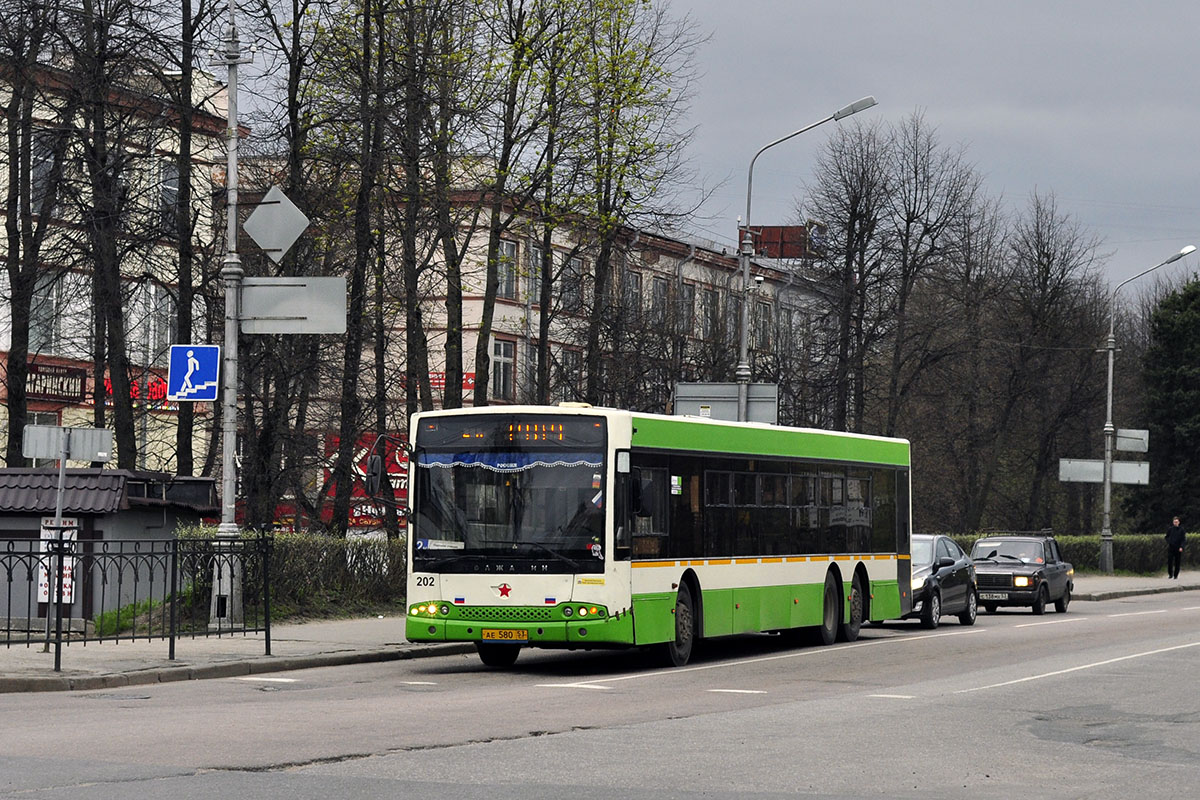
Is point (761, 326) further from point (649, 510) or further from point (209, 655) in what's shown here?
point (209, 655)

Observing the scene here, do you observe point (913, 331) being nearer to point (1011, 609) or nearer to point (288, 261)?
point (1011, 609)

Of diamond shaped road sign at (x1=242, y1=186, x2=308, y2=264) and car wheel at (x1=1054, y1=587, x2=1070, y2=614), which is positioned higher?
diamond shaped road sign at (x1=242, y1=186, x2=308, y2=264)

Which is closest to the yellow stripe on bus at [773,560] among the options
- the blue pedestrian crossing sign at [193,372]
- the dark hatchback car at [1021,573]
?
the blue pedestrian crossing sign at [193,372]

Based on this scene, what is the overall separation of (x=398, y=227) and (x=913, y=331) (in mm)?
28163

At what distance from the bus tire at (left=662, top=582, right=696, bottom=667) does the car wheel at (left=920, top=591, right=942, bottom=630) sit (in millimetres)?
9927

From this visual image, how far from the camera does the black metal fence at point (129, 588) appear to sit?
1764 centimetres

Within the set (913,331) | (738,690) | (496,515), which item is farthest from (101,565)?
(913,331)

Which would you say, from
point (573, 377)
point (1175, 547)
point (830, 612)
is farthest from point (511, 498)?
point (1175, 547)

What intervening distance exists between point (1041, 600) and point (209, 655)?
2179 cm

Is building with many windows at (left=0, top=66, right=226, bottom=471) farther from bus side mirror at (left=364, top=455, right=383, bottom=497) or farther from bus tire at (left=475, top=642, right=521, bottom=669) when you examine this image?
bus tire at (left=475, top=642, right=521, bottom=669)

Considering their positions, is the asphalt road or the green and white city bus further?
the green and white city bus

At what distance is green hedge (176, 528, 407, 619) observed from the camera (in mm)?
24406

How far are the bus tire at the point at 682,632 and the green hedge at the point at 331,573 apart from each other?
6442 mm

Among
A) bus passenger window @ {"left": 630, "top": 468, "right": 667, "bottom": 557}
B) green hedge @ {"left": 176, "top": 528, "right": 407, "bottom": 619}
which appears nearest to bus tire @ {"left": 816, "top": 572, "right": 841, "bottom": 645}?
bus passenger window @ {"left": 630, "top": 468, "right": 667, "bottom": 557}
